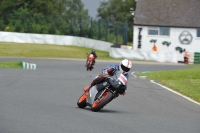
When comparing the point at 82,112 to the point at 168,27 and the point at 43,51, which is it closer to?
the point at 43,51

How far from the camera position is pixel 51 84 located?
2114 cm

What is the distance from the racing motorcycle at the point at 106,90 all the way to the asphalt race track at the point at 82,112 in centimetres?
22

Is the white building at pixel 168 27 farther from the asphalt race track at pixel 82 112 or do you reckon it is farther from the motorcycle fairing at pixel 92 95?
the motorcycle fairing at pixel 92 95

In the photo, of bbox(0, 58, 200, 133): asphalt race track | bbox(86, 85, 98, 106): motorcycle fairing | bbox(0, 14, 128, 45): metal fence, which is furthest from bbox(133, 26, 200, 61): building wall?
bbox(86, 85, 98, 106): motorcycle fairing

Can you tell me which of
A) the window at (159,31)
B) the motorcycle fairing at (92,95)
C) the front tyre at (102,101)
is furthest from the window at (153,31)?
the front tyre at (102,101)

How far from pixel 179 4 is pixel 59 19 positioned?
1357cm

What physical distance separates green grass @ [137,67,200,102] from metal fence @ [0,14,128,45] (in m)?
30.5

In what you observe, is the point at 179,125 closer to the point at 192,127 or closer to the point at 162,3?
the point at 192,127

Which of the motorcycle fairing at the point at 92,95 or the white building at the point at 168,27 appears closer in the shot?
the motorcycle fairing at the point at 92,95

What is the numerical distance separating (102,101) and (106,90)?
308 millimetres

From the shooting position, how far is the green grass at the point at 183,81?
21475 millimetres


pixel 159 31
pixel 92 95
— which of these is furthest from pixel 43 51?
pixel 92 95

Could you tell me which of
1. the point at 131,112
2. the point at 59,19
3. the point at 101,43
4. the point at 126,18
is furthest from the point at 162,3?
the point at 131,112

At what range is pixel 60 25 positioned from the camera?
66.1 metres
